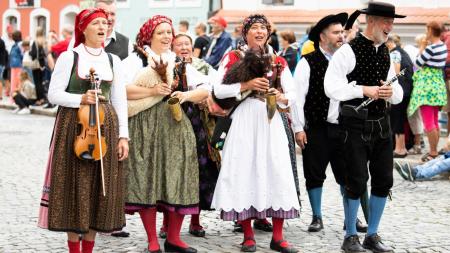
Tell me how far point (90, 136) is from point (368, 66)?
223 cm

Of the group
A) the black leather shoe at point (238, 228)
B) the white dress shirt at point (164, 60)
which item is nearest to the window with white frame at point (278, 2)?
the black leather shoe at point (238, 228)

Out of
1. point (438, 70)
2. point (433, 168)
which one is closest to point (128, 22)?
point (438, 70)

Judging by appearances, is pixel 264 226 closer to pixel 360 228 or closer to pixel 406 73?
pixel 360 228

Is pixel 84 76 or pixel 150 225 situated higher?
pixel 84 76

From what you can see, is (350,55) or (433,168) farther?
(433,168)

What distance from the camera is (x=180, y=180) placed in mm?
6914

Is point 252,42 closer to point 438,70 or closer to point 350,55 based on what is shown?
point 350,55

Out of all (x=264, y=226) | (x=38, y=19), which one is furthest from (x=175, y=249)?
(x=38, y=19)

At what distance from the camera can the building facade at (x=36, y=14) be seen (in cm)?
3691

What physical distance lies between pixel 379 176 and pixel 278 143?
0.82m

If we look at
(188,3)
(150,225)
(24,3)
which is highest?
(24,3)

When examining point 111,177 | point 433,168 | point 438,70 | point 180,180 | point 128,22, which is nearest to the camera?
point 111,177

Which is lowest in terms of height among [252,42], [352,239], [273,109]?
[352,239]

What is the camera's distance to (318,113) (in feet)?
25.9
